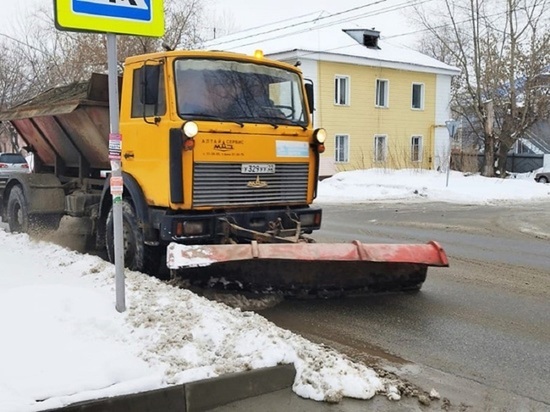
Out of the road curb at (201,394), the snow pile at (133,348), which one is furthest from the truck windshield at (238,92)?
the road curb at (201,394)

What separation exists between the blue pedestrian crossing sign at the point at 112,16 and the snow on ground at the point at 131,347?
2.19 meters

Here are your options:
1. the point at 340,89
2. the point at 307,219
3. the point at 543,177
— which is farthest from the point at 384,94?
the point at 307,219

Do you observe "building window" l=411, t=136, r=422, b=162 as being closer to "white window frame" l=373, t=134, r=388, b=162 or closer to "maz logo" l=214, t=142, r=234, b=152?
"white window frame" l=373, t=134, r=388, b=162

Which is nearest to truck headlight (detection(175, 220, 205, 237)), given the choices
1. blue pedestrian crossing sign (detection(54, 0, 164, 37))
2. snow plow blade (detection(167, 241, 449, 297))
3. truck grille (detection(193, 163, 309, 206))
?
truck grille (detection(193, 163, 309, 206))

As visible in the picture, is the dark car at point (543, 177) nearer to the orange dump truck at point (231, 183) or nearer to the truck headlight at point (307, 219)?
the orange dump truck at point (231, 183)

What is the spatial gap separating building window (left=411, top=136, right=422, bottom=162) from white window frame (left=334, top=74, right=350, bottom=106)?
5.65 metres

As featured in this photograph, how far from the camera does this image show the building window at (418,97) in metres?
33.6

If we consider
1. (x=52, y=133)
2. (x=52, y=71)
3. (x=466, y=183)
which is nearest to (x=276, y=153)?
(x=52, y=133)

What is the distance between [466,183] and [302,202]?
19362 mm

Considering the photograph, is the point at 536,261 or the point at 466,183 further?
the point at 466,183

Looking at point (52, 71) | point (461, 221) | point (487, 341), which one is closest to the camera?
point (487, 341)

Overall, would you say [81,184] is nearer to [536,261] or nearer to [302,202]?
[302,202]

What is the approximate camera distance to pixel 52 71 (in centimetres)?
3544

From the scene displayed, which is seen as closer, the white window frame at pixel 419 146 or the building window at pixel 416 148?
the white window frame at pixel 419 146
